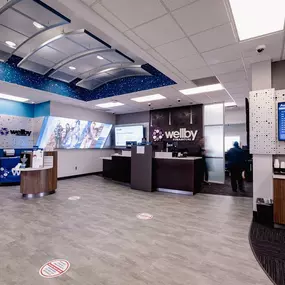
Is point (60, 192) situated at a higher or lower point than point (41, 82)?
lower

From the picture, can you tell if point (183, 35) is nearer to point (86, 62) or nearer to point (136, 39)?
point (136, 39)

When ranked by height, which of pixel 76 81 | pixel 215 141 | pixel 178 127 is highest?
pixel 76 81

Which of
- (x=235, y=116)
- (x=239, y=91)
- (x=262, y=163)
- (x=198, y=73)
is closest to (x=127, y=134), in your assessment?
(x=239, y=91)

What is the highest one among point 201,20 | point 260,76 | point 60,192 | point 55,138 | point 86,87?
point 86,87

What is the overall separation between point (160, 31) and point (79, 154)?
742 cm

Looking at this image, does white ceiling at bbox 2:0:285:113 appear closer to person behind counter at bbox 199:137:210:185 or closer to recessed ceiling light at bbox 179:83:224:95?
recessed ceiling light at bbox 179:83:224:95

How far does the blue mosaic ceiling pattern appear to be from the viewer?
5562mm

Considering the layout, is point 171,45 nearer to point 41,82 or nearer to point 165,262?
point 165,262

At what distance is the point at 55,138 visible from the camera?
8391 mm

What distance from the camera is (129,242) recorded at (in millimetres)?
2947

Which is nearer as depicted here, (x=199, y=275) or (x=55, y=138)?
(x=199, y=275)

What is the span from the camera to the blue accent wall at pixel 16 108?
758 centimetres

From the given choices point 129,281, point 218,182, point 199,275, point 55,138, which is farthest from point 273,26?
point 55,138

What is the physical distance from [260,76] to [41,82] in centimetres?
640
